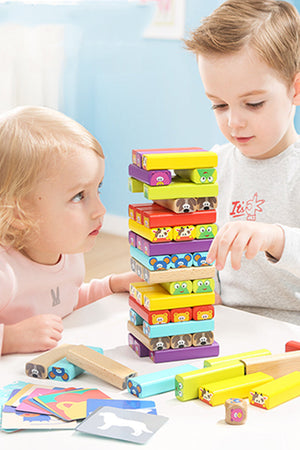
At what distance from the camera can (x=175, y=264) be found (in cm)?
85

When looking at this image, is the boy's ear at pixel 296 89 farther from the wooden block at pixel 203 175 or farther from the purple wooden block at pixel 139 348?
the purple wooden block at pixel 139 348

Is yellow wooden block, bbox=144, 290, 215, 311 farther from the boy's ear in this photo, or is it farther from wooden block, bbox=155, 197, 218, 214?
the boy's ear

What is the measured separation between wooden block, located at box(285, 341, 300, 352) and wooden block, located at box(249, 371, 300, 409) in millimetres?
84

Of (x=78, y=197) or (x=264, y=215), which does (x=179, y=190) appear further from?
(x=264, y=215)

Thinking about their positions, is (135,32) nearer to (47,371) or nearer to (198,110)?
(198,110)

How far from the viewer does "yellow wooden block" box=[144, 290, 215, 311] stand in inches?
33.3

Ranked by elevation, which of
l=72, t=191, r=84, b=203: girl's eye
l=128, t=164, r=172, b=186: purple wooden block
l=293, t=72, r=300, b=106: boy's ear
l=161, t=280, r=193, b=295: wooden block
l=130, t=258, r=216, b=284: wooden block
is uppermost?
l=293, t=72, r=300, b=106: boy's ear

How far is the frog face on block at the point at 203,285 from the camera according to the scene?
0.86 meters

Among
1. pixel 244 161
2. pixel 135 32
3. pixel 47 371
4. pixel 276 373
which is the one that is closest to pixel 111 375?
pixel 47 371

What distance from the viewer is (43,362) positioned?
32.4 inches

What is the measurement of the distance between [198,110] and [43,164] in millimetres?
2220

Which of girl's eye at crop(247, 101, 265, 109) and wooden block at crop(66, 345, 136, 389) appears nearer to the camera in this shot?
wooden block at crop(66, 345, 136, 389)

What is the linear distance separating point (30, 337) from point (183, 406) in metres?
0.27

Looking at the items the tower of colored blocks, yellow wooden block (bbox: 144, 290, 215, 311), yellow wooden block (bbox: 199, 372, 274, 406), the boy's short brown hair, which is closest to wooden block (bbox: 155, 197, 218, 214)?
the tower of colored blocks
